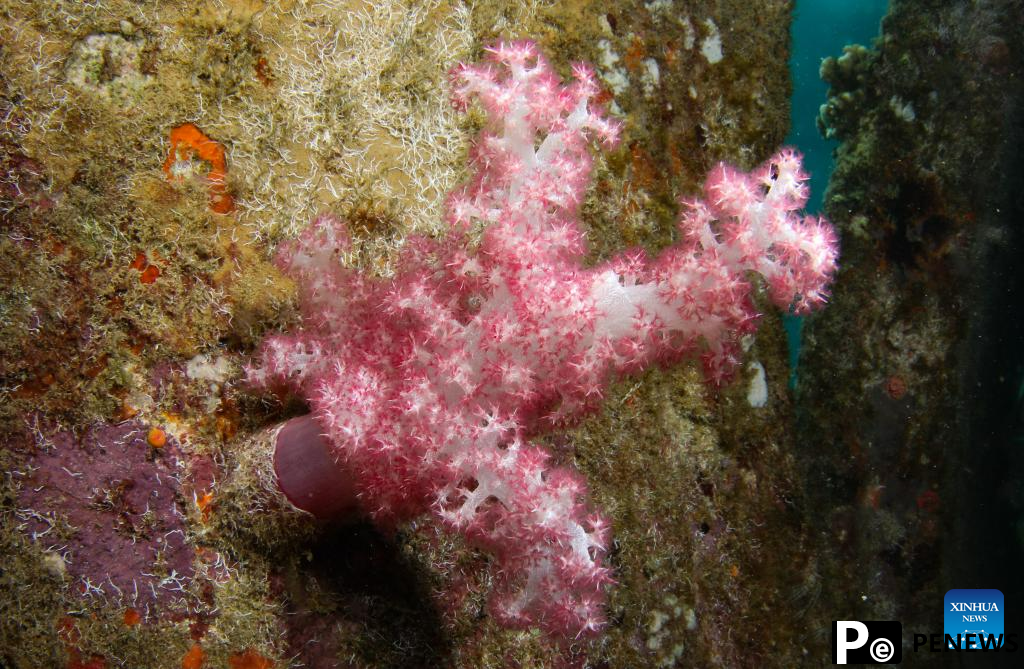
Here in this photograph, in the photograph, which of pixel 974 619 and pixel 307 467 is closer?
pixel 307 467

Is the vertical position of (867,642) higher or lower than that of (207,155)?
lower

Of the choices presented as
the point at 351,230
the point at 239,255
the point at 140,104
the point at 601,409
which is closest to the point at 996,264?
the point at 601,409

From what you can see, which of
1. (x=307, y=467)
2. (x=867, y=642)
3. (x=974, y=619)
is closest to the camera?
(x=307, y=467)

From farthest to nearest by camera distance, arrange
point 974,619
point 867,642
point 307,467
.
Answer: point 974,619 < point 867,642 < point 307,467

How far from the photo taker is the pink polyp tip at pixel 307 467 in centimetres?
215

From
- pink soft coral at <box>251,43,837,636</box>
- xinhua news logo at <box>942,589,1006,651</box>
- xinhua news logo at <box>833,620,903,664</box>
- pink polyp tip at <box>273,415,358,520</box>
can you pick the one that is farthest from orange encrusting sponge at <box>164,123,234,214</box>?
xinhua news logo at <box>942,589,1006,651</box>

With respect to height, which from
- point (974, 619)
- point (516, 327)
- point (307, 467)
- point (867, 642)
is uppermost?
point (516, 327)

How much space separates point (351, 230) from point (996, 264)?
17.2 ft

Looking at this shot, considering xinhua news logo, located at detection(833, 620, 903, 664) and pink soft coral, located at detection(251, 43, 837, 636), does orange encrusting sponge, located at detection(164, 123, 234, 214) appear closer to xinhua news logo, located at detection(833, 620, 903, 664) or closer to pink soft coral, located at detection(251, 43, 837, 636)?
pink soft coral, located at detection(251, 43, 837, 636)

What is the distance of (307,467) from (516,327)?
97 cm

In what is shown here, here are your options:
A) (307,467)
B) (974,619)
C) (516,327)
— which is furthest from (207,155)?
(974,619)

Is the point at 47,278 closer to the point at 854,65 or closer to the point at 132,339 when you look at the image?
the point at 132,339

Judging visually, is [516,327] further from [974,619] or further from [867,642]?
[974,619]

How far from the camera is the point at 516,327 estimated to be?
2162 millimetres
